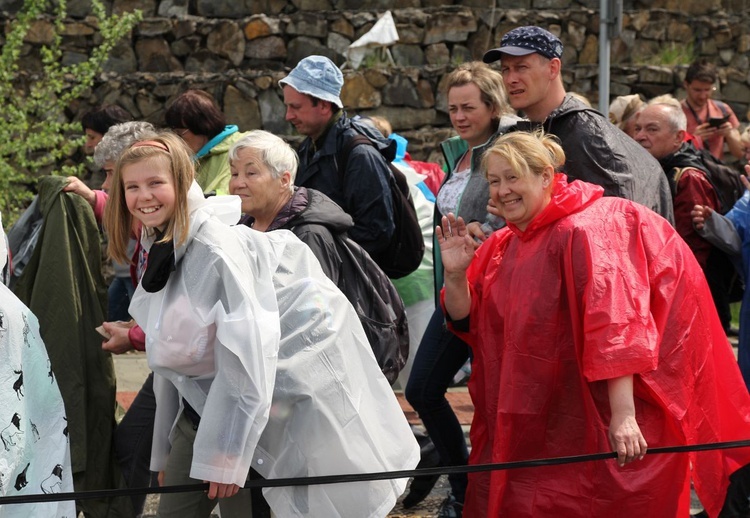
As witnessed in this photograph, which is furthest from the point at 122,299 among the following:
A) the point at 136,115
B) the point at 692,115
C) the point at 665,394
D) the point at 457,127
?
the point at 136,115

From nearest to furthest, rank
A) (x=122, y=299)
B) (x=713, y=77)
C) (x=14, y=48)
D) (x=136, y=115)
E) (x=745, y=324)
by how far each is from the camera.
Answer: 1. (x=745, y=324)
2. (x=122, y=299)
3. (x=713, y=77)
4. (x=14, y=48)
5. (x=136, y=115)

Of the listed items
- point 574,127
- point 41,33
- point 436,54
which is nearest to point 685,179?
point 574,127

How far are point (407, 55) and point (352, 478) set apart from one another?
8.25 metres

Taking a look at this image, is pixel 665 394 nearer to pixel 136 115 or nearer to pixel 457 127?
pixel 457 127

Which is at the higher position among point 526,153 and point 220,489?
point 526,153

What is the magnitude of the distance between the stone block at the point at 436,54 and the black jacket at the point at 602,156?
6843 mm

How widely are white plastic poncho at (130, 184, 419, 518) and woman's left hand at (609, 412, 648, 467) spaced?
0.63 metres

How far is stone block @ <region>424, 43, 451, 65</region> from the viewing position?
36.9 ft

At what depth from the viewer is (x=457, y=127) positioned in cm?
489

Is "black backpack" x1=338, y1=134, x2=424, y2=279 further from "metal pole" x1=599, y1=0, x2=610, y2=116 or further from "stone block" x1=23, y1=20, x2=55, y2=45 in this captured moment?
"stone block" x1=23, y1=20, x2=55, y2=45

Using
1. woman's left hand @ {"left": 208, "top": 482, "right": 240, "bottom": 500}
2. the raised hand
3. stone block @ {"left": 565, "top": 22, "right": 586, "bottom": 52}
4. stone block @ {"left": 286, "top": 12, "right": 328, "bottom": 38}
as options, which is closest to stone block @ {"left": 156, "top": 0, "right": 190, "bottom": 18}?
stone block @ {"left": 286, "top": 12, "right": 328, "bottom": 38}

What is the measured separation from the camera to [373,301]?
4.33m

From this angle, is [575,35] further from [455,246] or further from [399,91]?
[455,246]

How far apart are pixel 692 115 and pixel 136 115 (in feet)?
16.3
